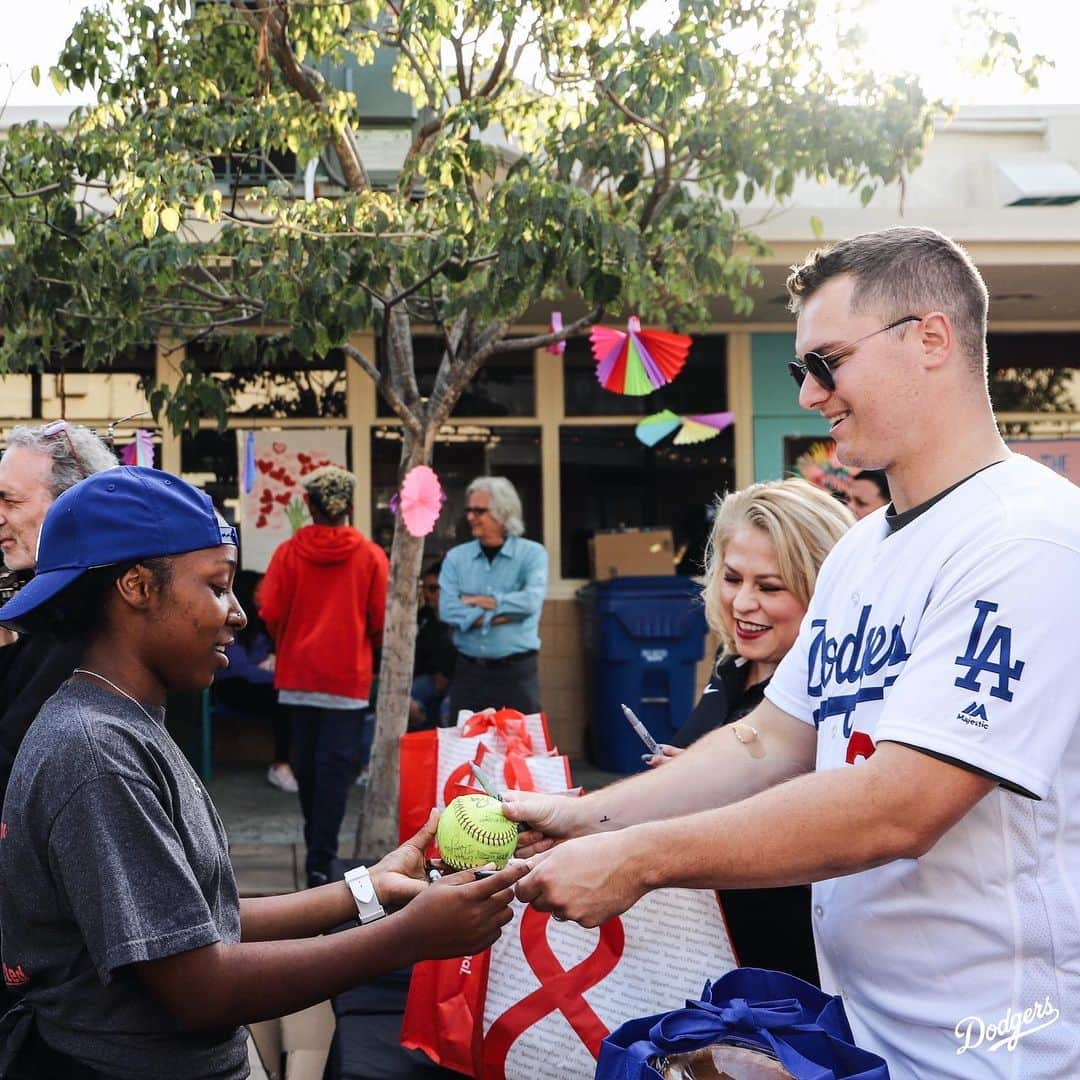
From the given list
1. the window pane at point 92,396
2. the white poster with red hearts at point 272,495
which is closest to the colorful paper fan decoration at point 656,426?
the white poster with red hearts at point 272,495

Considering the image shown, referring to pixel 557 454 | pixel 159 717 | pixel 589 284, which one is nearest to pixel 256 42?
pixel 589 284

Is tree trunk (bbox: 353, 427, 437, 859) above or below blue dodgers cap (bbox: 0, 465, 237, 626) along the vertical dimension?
below

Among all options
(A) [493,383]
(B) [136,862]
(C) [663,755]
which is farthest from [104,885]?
(A) [493,383]

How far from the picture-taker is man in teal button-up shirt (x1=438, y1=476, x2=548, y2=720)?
7820 mm

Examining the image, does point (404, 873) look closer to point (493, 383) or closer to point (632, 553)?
point (632, 553)

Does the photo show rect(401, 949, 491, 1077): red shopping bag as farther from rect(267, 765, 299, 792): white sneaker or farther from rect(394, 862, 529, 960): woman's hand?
rect(267, 765, 299, 792): white sneaker

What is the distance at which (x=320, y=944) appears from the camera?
2111 mm

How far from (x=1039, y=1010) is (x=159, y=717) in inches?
57.9

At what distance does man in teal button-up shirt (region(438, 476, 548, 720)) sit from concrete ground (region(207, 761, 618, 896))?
4.61ft

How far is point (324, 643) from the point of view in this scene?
6734 mm
